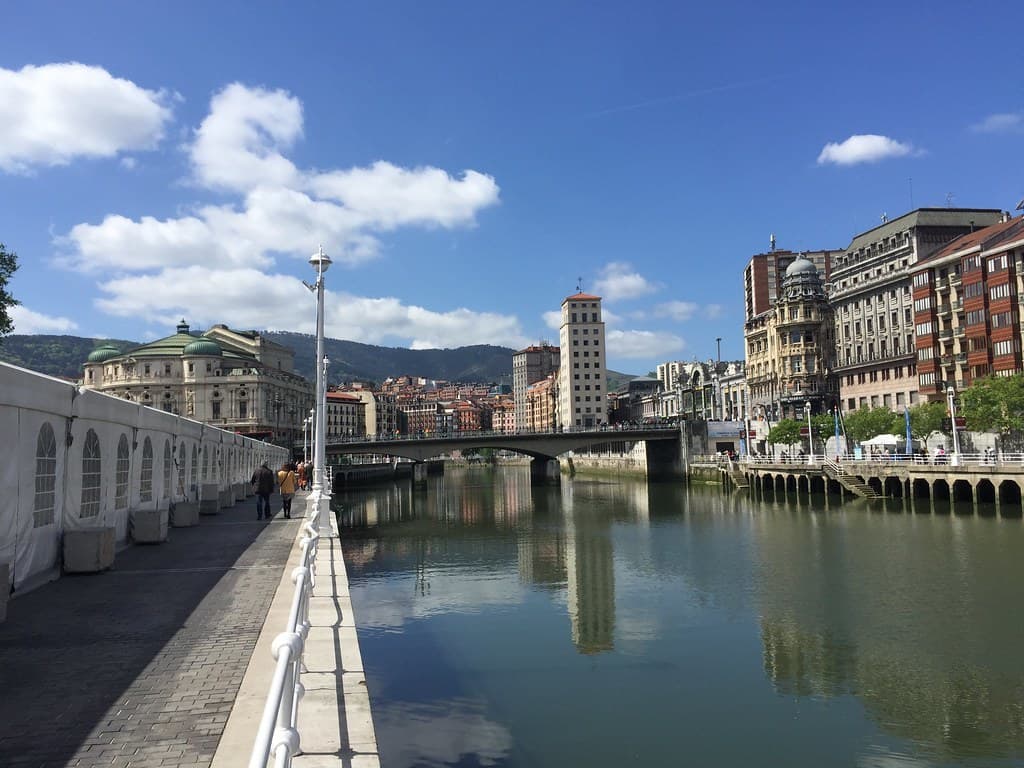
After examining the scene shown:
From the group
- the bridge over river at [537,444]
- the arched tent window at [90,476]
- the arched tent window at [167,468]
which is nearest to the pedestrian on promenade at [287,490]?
the arched tent window at [167,468]

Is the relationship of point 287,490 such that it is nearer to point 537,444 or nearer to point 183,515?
point 183,515

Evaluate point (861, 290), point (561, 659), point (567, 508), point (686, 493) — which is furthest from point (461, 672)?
point (861, 290)

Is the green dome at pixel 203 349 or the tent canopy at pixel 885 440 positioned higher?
the green dome at pixel 203 349

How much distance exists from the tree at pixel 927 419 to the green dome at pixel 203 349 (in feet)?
307

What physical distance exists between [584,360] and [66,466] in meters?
148

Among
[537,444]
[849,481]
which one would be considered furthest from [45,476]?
[537,444]

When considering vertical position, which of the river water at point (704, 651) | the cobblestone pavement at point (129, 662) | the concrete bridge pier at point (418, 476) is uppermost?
the cobblestone pavement at point (129, 662)

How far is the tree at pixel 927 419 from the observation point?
65250 mm

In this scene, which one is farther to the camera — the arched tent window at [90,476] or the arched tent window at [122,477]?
the arched tent window at [122,477]

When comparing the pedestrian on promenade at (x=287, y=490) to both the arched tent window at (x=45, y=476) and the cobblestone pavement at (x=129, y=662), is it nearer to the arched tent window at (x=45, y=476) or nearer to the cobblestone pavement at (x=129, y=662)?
the cobblestone pavement at (x=129, y=662)

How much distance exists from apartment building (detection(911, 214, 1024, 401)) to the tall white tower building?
8504cm

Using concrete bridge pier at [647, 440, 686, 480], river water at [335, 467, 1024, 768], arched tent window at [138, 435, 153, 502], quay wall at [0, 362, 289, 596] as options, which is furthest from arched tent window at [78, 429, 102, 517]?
concrete bridge pier at [647, 440, 686, 480]

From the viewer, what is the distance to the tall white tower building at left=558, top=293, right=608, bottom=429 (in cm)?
16000

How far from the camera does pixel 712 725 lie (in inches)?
552
